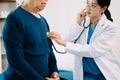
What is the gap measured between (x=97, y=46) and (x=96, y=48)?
0.06 ft

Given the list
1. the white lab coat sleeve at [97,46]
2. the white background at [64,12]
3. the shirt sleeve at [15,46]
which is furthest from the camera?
the white background at [64,12]

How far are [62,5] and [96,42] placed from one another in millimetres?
1391

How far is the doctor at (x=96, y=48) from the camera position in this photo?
162cm

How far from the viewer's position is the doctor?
162 cm

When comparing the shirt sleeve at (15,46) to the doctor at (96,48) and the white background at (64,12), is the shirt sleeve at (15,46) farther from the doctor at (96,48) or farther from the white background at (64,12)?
the white background at (64,12)

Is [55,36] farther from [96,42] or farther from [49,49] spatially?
[96,42]

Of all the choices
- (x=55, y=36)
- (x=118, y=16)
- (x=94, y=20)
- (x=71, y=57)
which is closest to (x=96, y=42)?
(x=94, y=20)

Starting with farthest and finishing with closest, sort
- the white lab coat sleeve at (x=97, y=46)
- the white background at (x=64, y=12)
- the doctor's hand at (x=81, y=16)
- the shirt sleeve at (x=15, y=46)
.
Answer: the white background at (x=64, y=12) → the doctor's hand at (x=81, y=16) → the white lab coat sleeve at (x=97, y=46) → the shirt sleeve at (x=15, y=46)

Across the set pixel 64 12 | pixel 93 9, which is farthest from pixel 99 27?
pixel 64 12

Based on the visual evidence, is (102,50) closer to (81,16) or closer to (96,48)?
(96,48)

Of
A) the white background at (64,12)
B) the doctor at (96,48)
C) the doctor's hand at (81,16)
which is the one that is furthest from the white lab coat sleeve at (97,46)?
the white background at (64,12)

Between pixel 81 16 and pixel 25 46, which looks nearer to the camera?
pixel 25 46

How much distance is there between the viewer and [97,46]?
161 cm

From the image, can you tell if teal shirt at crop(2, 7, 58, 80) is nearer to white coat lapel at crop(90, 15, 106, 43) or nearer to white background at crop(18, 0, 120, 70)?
white coat lapel at crop(90, 15, 106, 43)
